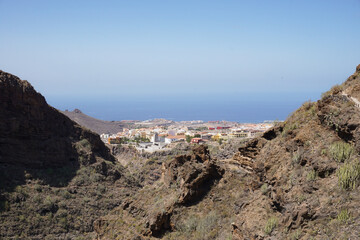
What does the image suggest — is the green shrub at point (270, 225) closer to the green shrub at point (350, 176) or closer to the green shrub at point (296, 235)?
the green shrub at point (296, 235)

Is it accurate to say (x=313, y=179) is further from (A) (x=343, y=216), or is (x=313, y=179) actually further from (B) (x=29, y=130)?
(B) (x=29, y=130)

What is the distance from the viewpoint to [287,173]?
8.35 metres

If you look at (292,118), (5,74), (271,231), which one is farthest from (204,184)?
(5,74)

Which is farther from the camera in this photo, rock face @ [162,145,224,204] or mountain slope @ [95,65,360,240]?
rock face @ [162,145,224,204]

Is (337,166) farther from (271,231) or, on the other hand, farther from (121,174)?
(121,174)

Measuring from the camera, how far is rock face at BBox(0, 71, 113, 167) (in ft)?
87.0

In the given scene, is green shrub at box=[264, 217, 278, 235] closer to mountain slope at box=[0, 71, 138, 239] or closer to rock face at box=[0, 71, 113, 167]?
mountain slope at box=[0, 71, 138, 239]

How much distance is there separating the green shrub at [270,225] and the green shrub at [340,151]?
1899 millimetres

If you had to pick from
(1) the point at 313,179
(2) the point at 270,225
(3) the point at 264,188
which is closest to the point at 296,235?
(2) the point at 270,225

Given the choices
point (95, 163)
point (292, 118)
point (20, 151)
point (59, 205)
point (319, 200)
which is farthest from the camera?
point (95, 163)

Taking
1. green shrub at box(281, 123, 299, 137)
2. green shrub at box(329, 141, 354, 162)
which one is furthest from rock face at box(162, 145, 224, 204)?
green shrub at box(329, 141, 354, 162)

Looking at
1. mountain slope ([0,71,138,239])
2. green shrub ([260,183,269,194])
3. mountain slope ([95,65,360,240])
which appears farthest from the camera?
mountain slope ([0,71,138,239])

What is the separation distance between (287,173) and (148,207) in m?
7.06

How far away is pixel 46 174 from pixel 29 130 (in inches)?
159
